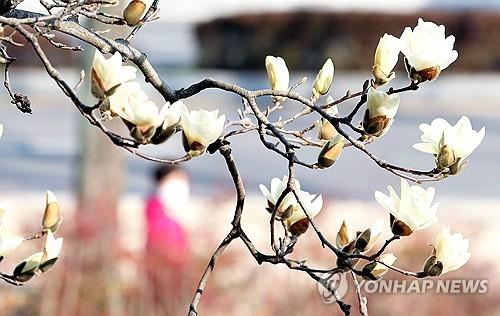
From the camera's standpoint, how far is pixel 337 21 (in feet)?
58.0

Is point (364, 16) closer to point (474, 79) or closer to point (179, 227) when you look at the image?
point (474, 79)

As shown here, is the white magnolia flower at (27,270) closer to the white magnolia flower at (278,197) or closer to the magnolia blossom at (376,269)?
the white magnolia flower at (278,197)

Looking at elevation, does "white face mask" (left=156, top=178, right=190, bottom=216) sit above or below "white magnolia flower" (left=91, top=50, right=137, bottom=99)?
below

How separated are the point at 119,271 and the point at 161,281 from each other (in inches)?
10.3

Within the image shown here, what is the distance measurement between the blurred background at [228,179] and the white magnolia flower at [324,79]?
388mm

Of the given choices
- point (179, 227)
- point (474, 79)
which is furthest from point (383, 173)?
point (474, 79)

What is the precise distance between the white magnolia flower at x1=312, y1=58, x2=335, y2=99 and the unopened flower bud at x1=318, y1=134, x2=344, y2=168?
14 centimetres

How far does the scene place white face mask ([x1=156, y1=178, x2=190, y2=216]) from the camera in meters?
4.95

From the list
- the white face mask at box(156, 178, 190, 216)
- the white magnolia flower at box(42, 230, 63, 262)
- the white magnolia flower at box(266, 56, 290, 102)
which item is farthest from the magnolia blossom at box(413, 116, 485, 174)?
the white face mask at box(156, 178, 190, 216)

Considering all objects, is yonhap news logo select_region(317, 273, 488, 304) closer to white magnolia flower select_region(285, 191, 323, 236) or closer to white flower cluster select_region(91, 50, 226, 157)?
white magnolia flower select_region(285, 191, 323, 236)

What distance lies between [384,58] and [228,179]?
5356 mm

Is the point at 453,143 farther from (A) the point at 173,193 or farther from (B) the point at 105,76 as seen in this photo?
(A) the point at 173,193

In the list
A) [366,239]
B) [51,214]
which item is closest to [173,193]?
[51,214]

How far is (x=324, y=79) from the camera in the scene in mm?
1413
